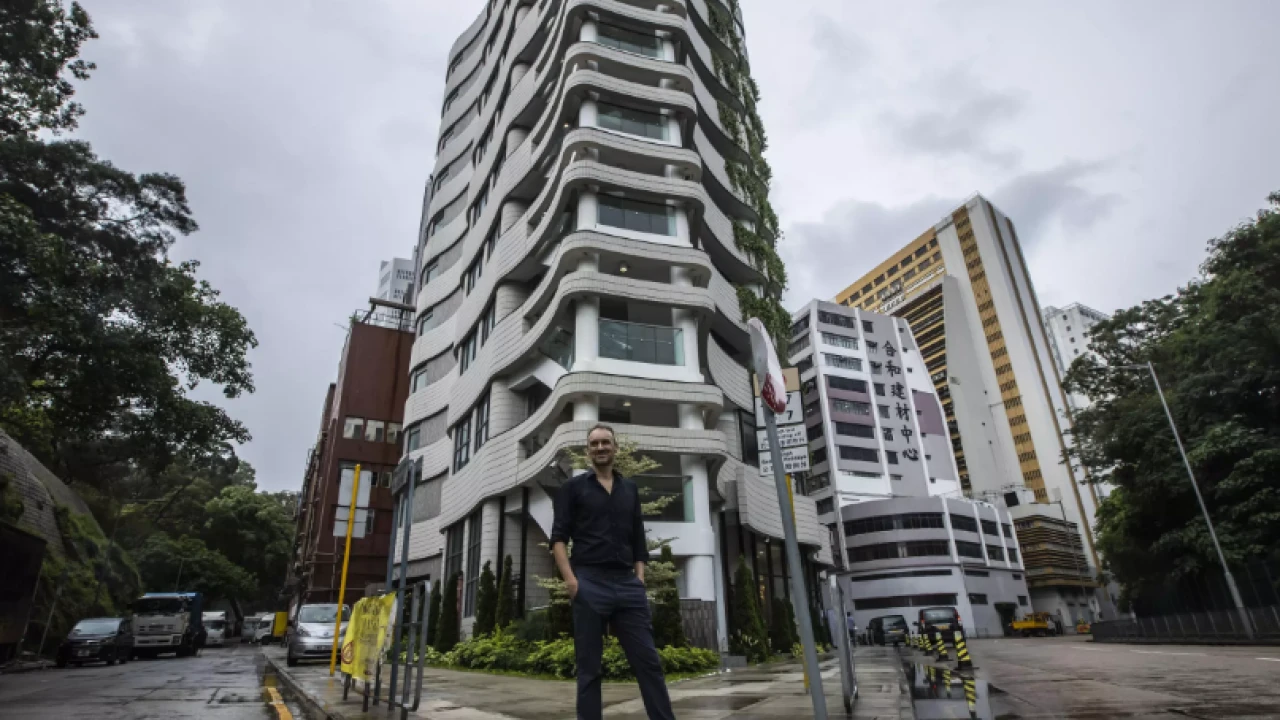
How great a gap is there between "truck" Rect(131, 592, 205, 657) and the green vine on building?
23293 millimetres

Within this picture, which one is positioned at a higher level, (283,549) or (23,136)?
(23,136)

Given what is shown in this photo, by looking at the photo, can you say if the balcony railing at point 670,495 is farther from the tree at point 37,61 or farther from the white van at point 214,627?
the white van at point 214,627

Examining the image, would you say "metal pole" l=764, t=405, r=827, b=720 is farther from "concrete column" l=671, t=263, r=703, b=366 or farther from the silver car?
"concrete column" l=671, t=263, r=703, b=366

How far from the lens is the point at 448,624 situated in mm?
21219

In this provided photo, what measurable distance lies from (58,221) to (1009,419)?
103 metres

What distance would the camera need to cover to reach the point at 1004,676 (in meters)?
11.5

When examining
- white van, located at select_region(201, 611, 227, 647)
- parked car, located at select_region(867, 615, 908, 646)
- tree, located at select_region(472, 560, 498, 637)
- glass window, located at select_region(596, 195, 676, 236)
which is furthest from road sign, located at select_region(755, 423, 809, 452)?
white van, located at select_region(201, 611, 227, 647)

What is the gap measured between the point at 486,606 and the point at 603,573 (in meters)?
16.4

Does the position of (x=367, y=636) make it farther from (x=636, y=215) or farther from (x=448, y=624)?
(x=636, y=215)

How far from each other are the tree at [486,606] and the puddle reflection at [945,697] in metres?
11.1

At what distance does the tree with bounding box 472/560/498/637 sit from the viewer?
18.1 metres

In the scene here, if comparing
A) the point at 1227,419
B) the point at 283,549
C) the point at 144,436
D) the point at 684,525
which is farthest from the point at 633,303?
the point at 283,549

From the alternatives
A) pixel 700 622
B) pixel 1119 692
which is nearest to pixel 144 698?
pixel 700 622

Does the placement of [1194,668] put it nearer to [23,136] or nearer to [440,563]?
[440,563]
